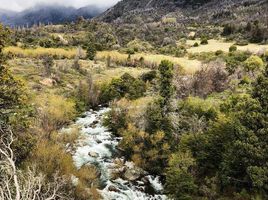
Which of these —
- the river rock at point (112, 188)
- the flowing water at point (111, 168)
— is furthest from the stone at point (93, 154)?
the river rock at point (112, 188)

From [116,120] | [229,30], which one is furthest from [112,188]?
[229,30]

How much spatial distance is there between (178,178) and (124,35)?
125 meters

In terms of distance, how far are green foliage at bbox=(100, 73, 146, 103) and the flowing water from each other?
43.5 feet

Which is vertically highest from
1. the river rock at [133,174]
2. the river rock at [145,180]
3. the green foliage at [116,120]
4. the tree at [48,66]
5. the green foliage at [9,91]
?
the green foliage at [9,91]

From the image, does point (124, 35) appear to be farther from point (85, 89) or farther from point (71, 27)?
point (85, 89)

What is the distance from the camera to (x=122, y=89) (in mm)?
78312

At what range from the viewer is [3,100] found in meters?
35.9

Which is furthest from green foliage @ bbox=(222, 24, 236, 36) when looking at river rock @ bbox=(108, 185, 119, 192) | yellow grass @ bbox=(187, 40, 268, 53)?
river rock @ bbox=(108, 185, 119, 192)

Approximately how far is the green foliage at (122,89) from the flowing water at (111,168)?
13.2 m

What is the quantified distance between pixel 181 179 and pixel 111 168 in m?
10.8

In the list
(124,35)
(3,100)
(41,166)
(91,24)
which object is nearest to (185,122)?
(41,166)

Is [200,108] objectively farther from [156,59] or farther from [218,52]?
[218,52]

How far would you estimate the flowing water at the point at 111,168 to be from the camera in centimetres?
4634

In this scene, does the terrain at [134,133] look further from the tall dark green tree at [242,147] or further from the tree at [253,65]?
the tree at [253,65]
